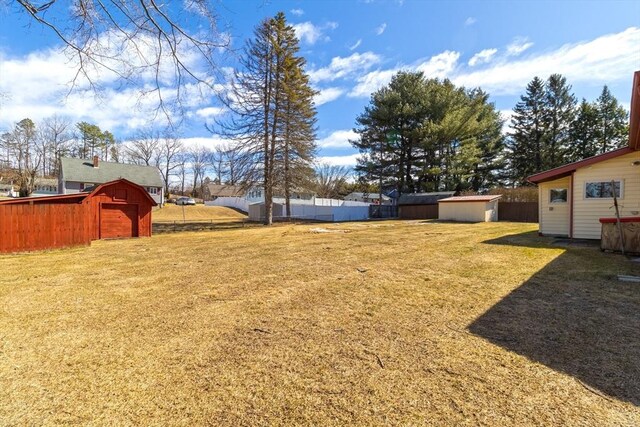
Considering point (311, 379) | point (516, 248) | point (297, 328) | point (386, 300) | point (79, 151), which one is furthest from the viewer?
point (79, 151)

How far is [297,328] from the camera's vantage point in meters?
3.72

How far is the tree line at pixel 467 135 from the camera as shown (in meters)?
32.6

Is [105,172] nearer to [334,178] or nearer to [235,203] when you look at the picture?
[235,203]

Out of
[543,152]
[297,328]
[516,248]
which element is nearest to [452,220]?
[516,248]

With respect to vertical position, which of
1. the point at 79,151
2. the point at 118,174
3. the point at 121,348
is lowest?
the point at 121,348

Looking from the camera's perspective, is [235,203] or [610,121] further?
[235,203]

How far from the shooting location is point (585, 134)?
1352 inches

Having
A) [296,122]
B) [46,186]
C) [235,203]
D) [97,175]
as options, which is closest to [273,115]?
[296,122]

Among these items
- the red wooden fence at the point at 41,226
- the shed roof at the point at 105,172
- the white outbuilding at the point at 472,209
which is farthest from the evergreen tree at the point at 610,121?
the shed roof at the point at 105,172

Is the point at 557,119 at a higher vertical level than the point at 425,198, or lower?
higher

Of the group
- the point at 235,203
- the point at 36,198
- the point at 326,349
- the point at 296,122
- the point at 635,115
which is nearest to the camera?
the point at 326,349

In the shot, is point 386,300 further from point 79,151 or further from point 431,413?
point 79,151

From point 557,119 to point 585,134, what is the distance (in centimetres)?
312

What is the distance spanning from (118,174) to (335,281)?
43.1 meters
